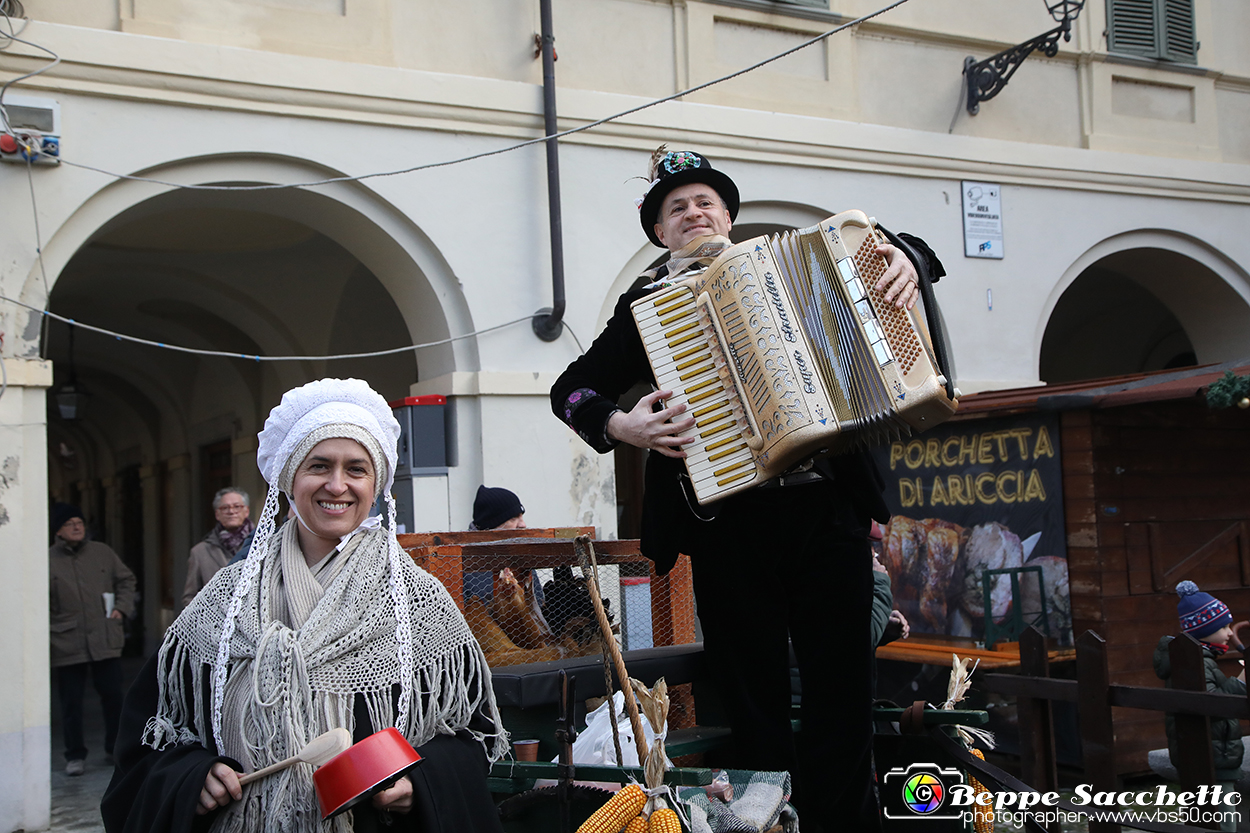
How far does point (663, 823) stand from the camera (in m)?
1.94

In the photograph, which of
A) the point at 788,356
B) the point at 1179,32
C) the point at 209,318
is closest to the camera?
the point at 788,356

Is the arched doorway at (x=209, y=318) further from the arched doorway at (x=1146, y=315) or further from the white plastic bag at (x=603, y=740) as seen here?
the arched doorway at (x=1146, y=315)

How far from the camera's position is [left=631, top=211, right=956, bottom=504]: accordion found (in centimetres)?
242

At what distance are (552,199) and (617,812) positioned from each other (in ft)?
17.8

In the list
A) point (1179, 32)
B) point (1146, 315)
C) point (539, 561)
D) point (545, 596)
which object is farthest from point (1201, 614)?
point (1146, 315)

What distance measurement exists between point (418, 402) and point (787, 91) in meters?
3.57

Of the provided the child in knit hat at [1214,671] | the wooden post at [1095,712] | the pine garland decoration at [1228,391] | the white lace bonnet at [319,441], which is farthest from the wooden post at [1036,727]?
Answer: the white lace bonnet at [319,441]

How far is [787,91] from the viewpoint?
7.91m

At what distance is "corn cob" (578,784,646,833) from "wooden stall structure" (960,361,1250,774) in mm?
4813

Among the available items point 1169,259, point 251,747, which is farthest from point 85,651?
point 1169,259

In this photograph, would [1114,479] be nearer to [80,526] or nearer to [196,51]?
[196,51]

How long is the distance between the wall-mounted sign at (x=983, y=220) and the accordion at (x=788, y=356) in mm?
6278

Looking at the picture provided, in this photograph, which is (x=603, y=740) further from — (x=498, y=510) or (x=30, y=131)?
(x=30, y=131)

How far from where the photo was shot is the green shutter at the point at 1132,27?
8.98 metres
